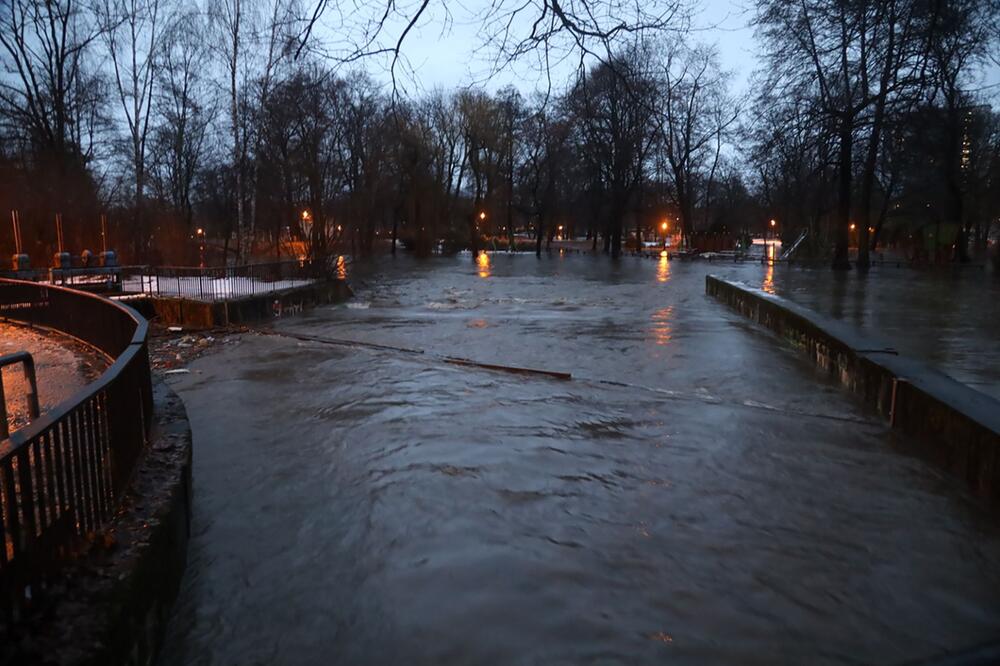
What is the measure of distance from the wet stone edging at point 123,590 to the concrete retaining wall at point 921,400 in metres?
6.04

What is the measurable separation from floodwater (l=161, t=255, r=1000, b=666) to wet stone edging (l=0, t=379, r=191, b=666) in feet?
1.04

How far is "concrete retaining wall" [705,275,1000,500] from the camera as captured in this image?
5.92 metres

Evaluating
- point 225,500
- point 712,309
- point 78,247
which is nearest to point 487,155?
point 78,247

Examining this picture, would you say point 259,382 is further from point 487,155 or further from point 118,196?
point 487,155

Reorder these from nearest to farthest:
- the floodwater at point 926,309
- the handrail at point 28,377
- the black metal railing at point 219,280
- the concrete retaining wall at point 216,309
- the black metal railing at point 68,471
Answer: the black metal railing at point 68,471, the handrail at point 28,377, the floodwater at point 926,309, the concrete retaining wall at point 216,309, the black metal railing at point 219,280

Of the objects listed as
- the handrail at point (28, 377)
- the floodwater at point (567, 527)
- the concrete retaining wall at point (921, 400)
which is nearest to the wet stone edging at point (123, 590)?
the floodwater at point (567, 527)

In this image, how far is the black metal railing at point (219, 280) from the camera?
19578 millimetres

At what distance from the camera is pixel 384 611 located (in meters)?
4.25

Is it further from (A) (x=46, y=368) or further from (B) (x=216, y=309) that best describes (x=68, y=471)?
(B) (x=216, y=309)

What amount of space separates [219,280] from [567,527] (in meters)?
18.2

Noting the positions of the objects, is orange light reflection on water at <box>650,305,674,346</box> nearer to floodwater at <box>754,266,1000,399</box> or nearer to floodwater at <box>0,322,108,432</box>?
floodwater at <box>754,266,1000,399</box>

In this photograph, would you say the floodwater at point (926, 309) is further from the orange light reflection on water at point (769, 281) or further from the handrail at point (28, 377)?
the handrail at point (28, 377)

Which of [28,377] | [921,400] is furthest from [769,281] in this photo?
[28,377]

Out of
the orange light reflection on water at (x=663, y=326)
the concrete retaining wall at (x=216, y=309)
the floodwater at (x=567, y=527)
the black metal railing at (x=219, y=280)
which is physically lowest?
the floodwater at (x=567, y=527)
